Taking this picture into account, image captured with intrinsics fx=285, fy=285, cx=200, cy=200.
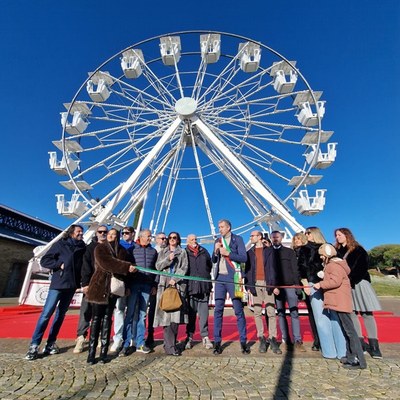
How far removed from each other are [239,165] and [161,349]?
8513 millimetres

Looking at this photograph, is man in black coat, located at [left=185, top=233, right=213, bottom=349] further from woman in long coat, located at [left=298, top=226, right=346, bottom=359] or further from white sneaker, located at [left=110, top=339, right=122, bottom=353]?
woman in long coat, located at [left=298, top=226, right=346, bottom=359]

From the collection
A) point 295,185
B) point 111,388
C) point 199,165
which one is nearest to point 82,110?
point 199,165

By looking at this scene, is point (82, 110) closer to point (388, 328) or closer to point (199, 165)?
point (199, 165)

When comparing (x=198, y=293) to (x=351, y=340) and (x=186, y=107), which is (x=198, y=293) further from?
(x=186, y=107)

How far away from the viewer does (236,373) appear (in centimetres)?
313

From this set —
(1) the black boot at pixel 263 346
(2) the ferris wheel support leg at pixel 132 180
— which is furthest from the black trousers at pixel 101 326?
(2) the ferris wheel support leg at pixel 132 180

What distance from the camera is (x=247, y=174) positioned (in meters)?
11.6

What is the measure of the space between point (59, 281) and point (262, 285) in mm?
3003

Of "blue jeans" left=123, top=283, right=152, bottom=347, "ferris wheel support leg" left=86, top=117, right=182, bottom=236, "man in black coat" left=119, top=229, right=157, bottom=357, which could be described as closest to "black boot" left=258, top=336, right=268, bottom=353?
"man in black coat" left=119, top=229, right=157, bottom=357

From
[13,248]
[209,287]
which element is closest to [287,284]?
[209,287]

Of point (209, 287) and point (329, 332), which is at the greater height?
point (209, 287)

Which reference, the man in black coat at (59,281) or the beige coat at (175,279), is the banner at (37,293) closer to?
the man in black coat at (59,281)

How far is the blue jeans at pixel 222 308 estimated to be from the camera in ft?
13.5

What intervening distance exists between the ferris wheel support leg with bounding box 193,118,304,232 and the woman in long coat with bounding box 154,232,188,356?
23.4 ft
